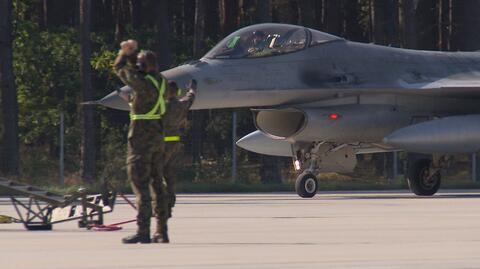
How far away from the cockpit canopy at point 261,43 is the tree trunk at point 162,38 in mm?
17459

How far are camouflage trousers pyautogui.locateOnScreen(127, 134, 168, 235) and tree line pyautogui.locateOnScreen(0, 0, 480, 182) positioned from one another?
18.1 meters

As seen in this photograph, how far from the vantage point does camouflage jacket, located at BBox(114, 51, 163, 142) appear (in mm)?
11992

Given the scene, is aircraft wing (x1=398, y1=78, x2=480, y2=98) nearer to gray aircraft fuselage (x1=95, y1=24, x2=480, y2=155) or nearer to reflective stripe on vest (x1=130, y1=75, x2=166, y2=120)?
gray aircraft fuselage (x1=95, y1=24, x2=480, y2=155)

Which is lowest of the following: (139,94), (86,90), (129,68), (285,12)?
(86,90)

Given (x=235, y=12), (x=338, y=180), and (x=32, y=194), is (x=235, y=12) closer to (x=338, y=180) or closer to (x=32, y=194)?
(x=338, y=180)

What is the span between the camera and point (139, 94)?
12031 mm

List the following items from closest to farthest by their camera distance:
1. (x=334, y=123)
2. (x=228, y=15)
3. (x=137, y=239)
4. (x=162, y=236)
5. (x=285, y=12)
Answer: (x=137, y=239), (x=162, y=236), (x=334, y=123), (x=285, y=12), (x=228, y=15)

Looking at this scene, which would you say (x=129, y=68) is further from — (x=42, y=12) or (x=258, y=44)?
(x=42, y=12)

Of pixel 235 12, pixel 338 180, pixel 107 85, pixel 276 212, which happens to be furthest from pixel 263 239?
pixel 235 12

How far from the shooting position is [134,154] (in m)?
12.0

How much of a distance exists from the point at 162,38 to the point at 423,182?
59.5 feet

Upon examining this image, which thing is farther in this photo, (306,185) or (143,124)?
(306,185)

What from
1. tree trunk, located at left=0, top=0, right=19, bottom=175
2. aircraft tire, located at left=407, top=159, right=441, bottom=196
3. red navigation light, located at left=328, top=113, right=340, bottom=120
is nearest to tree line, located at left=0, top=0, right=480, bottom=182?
tree trunk, located at left=0, top=0, right=19, bottom=175

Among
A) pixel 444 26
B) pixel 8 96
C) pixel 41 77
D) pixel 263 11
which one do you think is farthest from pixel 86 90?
pixel 444 26
